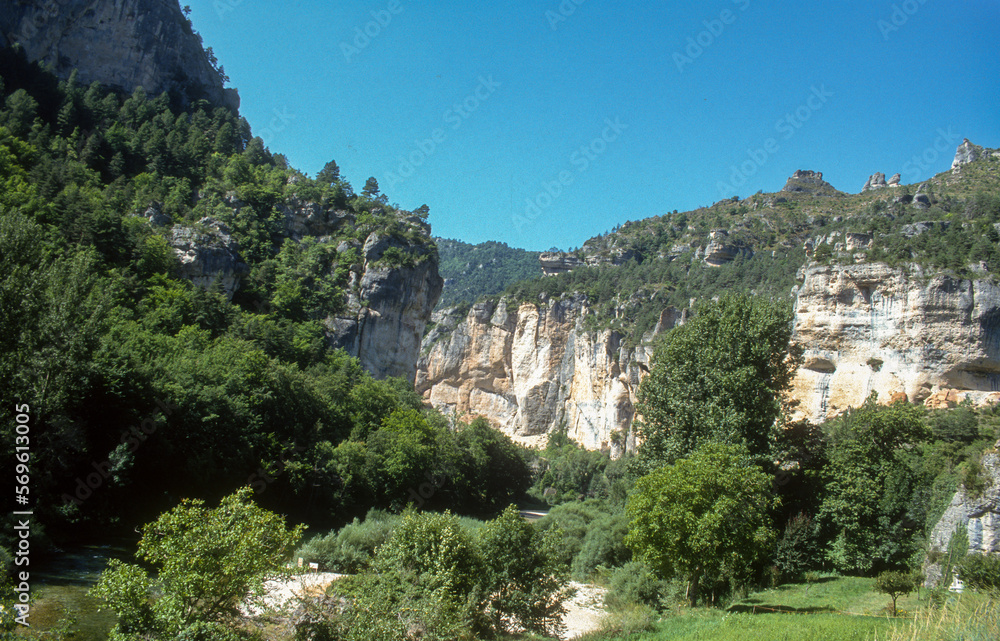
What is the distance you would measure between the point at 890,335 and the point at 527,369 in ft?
173

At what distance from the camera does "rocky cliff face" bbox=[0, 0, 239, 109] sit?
52.1 meters

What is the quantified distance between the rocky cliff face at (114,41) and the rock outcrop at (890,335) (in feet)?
222

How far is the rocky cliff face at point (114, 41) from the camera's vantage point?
52.1m

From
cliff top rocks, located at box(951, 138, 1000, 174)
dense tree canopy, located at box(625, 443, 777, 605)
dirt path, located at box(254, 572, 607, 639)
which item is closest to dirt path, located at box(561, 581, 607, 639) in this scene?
dirt path, located at box(254, 572, 607, 639)

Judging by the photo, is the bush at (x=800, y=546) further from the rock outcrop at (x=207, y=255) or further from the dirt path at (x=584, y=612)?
the rock outcrop at (x=207, y=255)

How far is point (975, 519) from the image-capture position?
1892cm

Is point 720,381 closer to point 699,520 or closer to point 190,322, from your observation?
point 699,520

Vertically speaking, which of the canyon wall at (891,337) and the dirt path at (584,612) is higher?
the canyon wall at (891,337)

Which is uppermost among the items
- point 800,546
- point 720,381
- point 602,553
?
point 720,381

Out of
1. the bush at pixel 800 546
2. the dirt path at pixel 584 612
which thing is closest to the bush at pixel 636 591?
the dirt path at pixel 584 612

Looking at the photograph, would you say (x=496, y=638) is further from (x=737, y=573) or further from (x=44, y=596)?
(x=44, y=596)

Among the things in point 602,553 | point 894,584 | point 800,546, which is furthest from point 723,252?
point 894,584

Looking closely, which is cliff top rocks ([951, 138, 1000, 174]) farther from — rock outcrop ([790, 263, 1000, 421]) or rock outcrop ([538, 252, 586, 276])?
rock outcrop ([538, 252, 586, 276])

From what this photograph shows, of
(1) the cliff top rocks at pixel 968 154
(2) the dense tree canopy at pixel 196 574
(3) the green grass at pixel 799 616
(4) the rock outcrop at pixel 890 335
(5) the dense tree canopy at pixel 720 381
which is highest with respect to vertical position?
(1) the cliff top rocks at pixel 968 154
